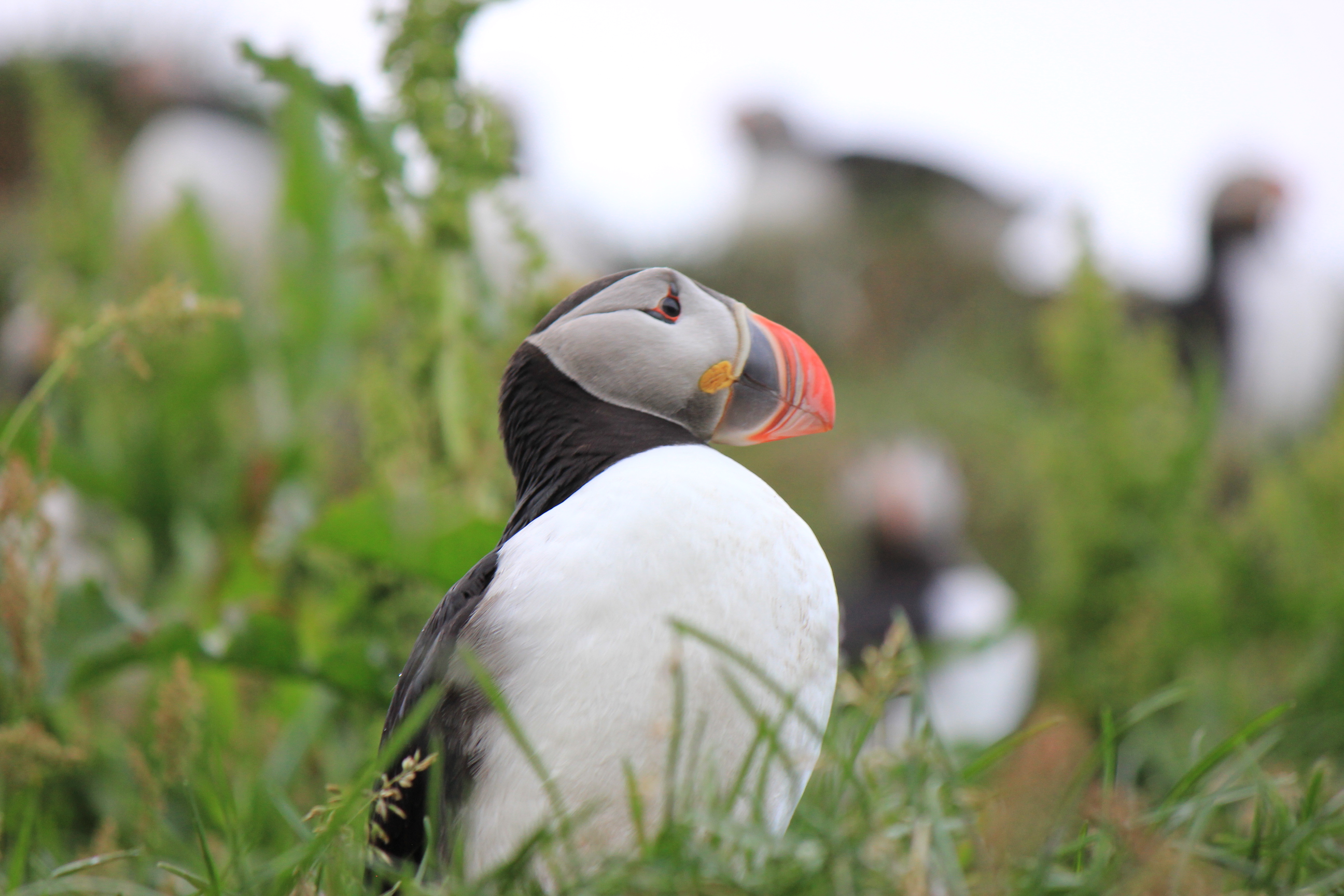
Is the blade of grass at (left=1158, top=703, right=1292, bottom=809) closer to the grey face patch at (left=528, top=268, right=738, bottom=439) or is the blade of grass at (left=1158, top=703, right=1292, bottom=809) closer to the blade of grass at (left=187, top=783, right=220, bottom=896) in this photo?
the grey face patch at (left=528, top=268, right=738, bottom=439)

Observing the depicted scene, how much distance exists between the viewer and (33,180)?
8.51 metres

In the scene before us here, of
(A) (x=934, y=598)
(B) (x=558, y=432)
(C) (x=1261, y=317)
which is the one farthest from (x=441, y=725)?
(C) (x=1261, y=317)

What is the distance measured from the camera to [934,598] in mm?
4441

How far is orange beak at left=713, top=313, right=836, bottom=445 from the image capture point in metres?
1.42

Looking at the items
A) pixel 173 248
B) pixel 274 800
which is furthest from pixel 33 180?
pixel 274 800

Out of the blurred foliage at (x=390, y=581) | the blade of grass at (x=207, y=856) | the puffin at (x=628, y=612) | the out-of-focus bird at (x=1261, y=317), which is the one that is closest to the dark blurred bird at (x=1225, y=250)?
the out-of-focus bird at (x=1261, y=317)

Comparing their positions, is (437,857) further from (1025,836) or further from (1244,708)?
(1244,708)

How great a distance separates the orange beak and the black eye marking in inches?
3.5

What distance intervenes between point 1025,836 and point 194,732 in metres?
1.39

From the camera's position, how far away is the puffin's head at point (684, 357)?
139cm

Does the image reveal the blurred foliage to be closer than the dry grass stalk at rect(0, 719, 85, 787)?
Yes

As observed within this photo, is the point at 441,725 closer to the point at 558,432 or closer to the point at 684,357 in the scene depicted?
the point at 558,432

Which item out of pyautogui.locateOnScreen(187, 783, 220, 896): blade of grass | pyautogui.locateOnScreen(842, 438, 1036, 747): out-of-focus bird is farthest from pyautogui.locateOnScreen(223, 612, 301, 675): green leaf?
pyautogui.locateOnScreen(842, 438, 1036, 747): out-of-focus bird

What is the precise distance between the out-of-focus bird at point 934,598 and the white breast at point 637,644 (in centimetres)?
171
